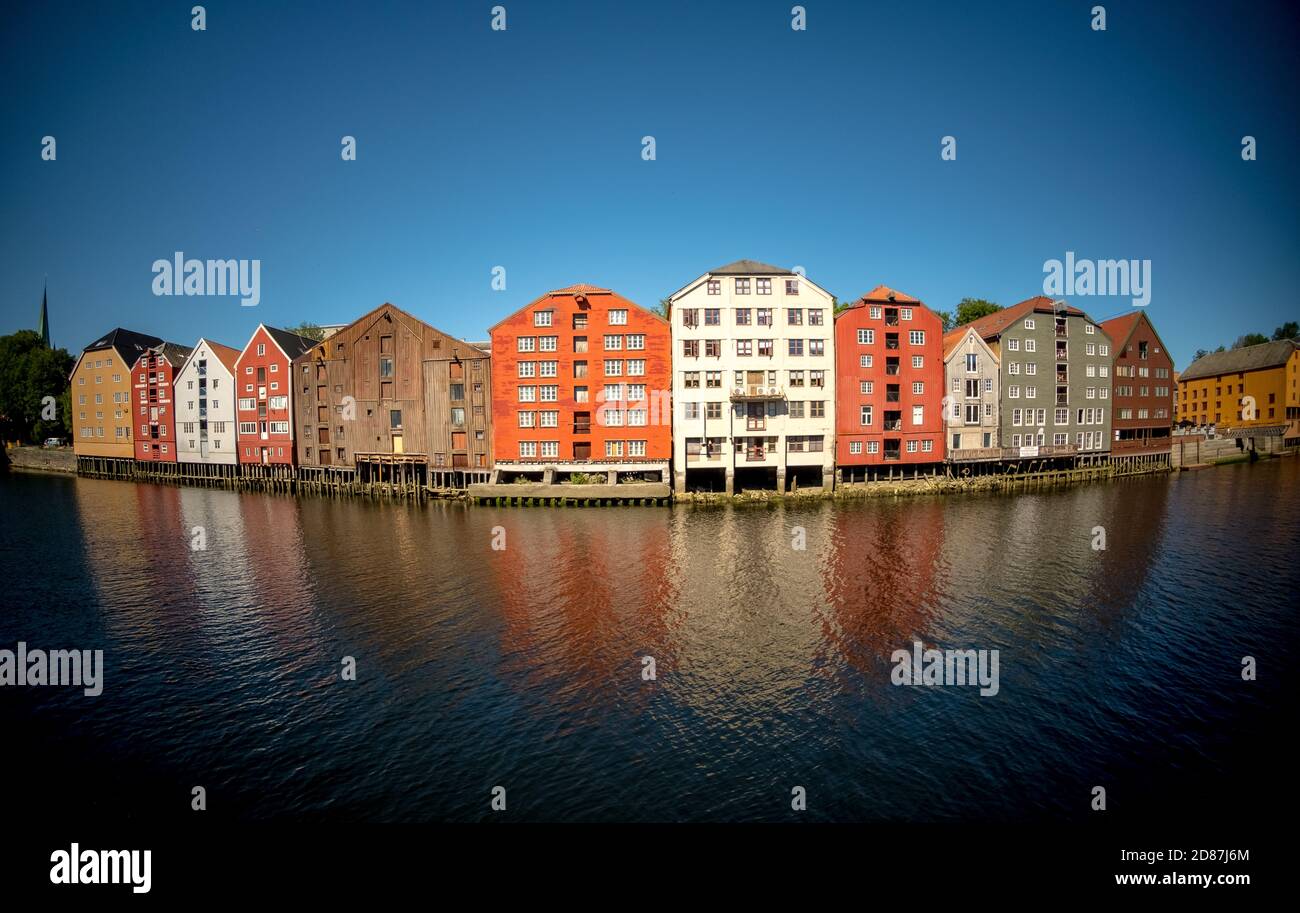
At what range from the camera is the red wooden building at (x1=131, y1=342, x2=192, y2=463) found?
7625 cm

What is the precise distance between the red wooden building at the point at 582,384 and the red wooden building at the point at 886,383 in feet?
60.2

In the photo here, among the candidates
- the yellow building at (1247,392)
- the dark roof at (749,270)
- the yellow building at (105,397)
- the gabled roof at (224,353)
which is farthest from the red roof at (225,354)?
the yellow building at (1247,392)

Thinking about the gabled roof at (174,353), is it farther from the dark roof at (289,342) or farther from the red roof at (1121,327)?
the red roof at (1121,327)

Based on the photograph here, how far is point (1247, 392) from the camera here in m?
93.2

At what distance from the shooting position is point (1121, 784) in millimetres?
13570

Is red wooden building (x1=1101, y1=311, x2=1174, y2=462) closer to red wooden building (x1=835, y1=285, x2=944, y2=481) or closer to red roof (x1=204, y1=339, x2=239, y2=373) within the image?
red wooden building (x1=835, y1=285, x2=944, y2=481)

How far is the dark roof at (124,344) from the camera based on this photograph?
8044cm

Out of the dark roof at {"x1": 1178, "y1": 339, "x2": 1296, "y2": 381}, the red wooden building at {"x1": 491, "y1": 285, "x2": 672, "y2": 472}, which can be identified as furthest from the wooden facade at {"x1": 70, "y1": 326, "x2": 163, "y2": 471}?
the dark roof at {"x1": 1178, "y1": 339, "x2": 1296, "y2": 381}

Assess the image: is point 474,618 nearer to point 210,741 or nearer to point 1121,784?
point 210,741

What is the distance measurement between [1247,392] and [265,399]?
495 ft

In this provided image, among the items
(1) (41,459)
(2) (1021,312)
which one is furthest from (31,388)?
(2) (1021,312)

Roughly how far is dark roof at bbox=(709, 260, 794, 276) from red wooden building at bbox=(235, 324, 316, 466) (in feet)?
177
